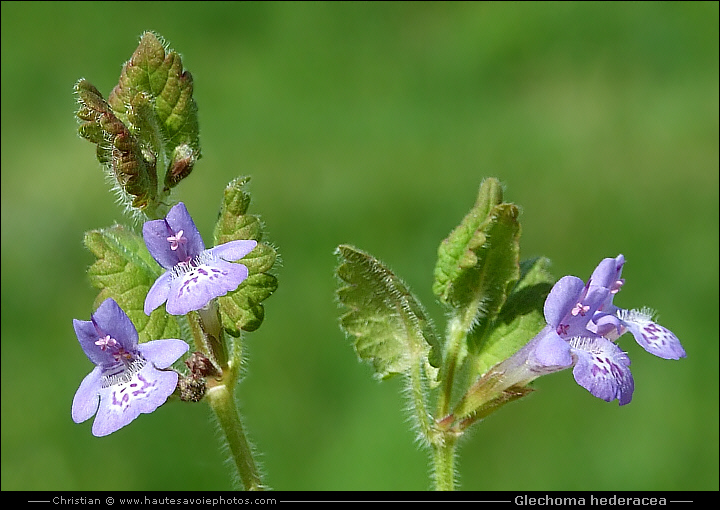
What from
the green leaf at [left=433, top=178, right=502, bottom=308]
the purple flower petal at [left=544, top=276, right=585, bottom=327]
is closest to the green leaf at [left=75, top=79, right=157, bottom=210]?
the green leaf at [left=433, top=178, right=502, bottom=308]

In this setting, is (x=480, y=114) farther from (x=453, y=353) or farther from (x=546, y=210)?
(x=453, y=353)

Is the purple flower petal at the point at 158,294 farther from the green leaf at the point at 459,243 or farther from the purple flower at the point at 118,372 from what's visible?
the green leaf at the point at 459,243

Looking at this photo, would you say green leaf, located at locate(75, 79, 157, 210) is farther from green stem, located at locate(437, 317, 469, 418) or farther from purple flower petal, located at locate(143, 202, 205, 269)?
green stem, located at locate(437, 317, 469, 418)

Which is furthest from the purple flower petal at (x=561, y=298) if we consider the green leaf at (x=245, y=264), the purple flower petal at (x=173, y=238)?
the purple flower petal at (x=173, y=238)

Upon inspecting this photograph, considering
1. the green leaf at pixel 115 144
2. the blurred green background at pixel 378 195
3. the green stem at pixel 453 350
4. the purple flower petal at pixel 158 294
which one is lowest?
the blurred green background at pixel 378 195

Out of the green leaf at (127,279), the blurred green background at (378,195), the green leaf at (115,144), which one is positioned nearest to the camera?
the green leaf at (115,144)

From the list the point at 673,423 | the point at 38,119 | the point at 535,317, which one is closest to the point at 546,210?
the point at 673,423

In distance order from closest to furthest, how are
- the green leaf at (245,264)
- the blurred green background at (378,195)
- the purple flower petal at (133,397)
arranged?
the purple flower petal at (133,397) < the green leaf at (245,264) < the blurred green background at (378,195)
